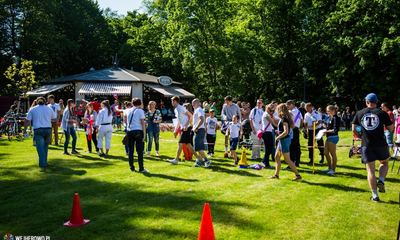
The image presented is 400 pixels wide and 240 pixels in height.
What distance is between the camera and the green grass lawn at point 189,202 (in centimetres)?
448

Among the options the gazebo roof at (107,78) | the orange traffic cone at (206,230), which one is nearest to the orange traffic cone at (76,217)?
the orange traffic cone at (206,230)

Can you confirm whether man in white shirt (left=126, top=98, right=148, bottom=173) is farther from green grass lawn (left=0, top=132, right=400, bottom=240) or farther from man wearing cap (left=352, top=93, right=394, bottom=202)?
man wearing cap (left=352, top=93, right=394, bottom=202)

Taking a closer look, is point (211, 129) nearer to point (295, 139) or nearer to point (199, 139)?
point (199, 139)

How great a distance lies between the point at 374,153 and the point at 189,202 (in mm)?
3608

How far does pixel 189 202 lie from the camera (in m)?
5.74

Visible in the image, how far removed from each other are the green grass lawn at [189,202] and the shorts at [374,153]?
797mm

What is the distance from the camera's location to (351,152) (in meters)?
11.1

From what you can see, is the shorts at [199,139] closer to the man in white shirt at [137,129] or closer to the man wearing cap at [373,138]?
the man in white shirt at [137,129]

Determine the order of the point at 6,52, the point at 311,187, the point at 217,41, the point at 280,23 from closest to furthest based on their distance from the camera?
the point at 311,187 < the point at 217,41 < the point at 280,23 < the point at 6,52

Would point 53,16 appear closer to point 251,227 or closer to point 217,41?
point 217,41

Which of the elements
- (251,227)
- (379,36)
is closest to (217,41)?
(379,36)

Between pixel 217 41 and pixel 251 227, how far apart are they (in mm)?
27438

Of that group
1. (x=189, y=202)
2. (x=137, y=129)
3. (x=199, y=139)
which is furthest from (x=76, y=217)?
(x=199, y=139)

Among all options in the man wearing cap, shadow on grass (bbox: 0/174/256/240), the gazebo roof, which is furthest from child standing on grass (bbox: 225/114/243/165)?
the gazebo roof
